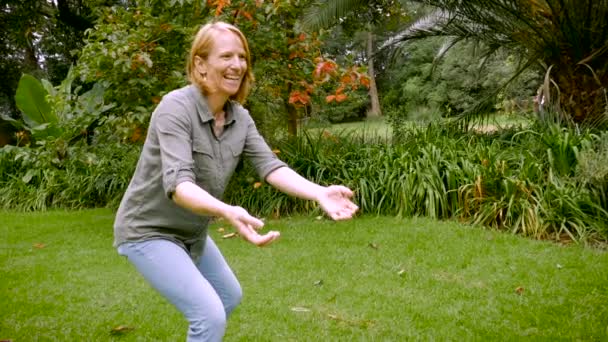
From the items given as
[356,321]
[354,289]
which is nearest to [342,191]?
[356,321]

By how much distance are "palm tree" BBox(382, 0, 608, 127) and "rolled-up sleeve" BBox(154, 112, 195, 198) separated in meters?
6.84

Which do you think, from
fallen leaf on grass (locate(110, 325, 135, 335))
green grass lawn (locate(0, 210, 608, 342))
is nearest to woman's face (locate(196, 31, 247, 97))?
green grass lawn (locate(0, 210, 608, 342))

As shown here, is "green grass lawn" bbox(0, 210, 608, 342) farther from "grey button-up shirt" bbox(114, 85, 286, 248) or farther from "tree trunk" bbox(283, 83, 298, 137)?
"tree trunk" bbox(283, 83, 298, 137)

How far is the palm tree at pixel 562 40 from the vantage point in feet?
26.8

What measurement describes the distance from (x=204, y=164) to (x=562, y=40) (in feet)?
24.3

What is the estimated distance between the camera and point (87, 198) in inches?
401

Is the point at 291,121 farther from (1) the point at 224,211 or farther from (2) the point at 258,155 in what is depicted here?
(1) the point at 224,211

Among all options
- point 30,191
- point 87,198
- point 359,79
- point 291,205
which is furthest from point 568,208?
point 30,191

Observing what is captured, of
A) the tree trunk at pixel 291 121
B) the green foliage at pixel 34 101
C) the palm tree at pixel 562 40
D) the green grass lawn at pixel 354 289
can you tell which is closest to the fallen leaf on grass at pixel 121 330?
the green grass lawn at pixel 354 289

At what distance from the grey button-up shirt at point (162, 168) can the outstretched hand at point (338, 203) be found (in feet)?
1.49

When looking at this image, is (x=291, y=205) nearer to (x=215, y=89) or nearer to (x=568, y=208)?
(x=568, y=208)

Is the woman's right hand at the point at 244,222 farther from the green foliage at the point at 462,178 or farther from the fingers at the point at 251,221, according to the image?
the green foliage at the point at 462,178

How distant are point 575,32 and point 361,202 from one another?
376 centimetres

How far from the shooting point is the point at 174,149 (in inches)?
88.0
